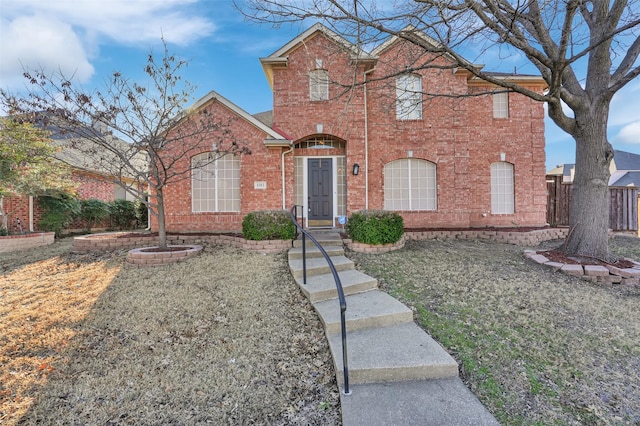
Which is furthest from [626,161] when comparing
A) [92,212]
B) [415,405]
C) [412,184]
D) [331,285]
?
[92,212]

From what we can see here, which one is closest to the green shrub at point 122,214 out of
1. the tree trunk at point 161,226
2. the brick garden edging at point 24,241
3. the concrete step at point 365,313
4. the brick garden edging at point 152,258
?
the brick garden edging at point 24,241

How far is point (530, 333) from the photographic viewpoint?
3471 millimetres

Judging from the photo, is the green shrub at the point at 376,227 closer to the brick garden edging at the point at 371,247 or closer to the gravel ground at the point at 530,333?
the brick garden edging at the point at 371,247

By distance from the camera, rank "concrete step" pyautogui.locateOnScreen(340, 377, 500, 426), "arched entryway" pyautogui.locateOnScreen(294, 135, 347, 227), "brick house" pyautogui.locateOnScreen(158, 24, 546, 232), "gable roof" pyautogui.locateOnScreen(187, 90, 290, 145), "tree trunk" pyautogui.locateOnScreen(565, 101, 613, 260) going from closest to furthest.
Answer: "concrete step" pyautogui.locateOnScreen(340, 377, 500, 426), "tree trunk" pyautogui.locateOnScreen(565, 101, 613, 260), "gable roof" pyautogui.locateOnScreen(187, 90, 290, 145), "brick house" pyautogui.locateOnScreen(158, 24, 546, 232), "arched entryway" pyautogui.locateOnScreen(294, 135, 347, 227)

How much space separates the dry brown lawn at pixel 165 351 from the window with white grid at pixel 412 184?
587 centimetres

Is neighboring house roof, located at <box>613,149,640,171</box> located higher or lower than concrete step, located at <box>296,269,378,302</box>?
higher

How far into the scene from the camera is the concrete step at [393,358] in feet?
8.96

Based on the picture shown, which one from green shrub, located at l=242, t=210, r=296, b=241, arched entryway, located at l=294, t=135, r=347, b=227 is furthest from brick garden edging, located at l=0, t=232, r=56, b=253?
arched entryway, located at l=294, t=135, r=347, b=227

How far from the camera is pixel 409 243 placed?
784cm

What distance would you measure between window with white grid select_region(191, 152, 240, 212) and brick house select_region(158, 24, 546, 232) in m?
0.03

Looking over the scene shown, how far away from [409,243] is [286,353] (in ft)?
17.6

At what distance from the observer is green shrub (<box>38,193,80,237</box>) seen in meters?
11.0

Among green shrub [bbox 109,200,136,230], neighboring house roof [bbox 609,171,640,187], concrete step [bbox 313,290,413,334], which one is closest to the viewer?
concrete step [bbox 313,290,413,334]

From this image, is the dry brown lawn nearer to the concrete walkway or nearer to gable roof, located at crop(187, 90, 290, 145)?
the concrete walkway
